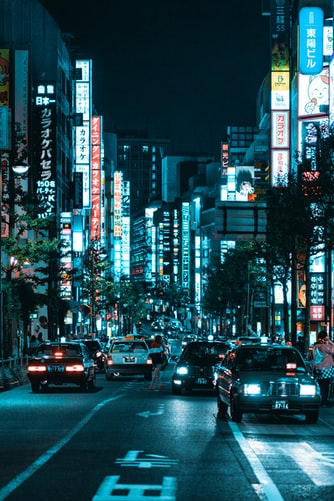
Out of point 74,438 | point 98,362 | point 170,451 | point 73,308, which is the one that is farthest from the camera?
point 73,308

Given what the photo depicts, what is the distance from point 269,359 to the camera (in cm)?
2208

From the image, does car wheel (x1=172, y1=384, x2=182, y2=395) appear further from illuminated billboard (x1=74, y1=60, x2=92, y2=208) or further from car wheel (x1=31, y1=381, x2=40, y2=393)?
illuminated billboard (x1=74, y1=60, x2=92, y2=208)

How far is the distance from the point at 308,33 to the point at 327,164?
4142cm

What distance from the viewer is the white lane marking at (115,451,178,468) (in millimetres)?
13688

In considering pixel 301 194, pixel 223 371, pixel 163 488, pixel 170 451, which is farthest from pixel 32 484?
pixel 301 194

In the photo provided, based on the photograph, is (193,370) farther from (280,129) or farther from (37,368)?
(280,129)

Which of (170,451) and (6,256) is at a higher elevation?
(6,256)

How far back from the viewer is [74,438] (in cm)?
1733

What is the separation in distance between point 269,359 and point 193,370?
8786mm

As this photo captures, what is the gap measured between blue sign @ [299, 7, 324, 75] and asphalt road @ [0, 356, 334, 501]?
5104 centimetres

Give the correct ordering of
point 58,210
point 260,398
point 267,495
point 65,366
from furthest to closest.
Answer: point 58,210, point 65,366, point 260,398, point 267,495

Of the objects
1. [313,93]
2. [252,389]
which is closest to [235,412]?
[252,389]

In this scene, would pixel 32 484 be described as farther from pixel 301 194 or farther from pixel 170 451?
pixel 301 194

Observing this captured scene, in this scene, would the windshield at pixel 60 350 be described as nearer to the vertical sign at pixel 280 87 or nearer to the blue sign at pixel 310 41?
the blue sign at pixel 310 41
